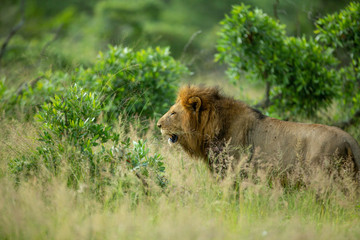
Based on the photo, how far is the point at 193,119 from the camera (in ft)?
16.9

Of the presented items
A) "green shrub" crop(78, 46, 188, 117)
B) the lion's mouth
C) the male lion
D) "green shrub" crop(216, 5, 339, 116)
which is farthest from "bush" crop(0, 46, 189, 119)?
the male lion

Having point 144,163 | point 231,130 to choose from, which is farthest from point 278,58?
point 144,163

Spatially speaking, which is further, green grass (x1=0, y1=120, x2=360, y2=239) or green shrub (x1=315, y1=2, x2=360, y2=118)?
green shrub (x1=315, y1=2, x2=360, y2=118)

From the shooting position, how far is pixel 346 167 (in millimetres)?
4172

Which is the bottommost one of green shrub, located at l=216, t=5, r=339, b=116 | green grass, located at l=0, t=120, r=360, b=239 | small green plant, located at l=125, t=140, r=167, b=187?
green grass, located at l=0, t=120, r=360, b=239

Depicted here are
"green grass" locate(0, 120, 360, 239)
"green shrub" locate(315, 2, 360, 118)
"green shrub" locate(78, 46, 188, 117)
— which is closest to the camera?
"green grass" locate(0, 120, 360, 239)

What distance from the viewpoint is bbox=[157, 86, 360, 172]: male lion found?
15.2ft

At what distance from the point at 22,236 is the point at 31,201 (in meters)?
0.29

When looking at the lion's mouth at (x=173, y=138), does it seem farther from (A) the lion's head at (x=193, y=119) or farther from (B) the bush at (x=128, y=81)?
(B) the bush at (x=128, y=81)

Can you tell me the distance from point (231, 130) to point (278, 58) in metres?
2.72

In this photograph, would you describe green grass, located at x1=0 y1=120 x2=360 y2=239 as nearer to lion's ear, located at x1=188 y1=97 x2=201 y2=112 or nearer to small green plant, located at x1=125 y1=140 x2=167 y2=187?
small green plant, located at x1=125 y1=140 x2=167 y2=187

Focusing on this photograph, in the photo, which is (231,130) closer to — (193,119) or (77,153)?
(193,119)

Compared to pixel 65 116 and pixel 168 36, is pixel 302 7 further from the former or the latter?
pixel 168 36

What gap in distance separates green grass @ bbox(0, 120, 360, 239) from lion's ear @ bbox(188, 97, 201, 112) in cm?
83
